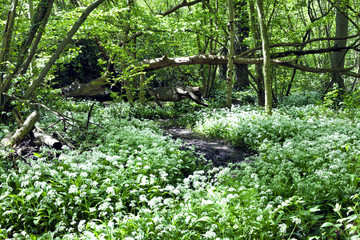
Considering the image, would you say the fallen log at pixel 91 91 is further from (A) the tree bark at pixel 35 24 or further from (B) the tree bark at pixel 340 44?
(B) the tree bark at pixel 340 44

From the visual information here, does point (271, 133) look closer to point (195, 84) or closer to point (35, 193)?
point (35, 193)

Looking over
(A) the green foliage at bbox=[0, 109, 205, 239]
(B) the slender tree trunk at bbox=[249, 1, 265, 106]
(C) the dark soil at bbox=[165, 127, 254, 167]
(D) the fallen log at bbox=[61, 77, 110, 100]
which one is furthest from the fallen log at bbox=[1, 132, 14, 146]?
(B) the slender tree trunk at bbox=[249, 1, 265, 106]

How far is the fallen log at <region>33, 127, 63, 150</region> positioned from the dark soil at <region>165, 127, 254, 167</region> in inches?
104

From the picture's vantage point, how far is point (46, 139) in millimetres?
5676

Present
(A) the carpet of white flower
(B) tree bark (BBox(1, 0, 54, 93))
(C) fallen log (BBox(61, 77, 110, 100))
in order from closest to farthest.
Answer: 1. (A) the carpet of white flower
2. (B) tree bark (BBox(1, 0, 54, 93))
3. (C) fallen log (BBox(61, 77, 110, 100))

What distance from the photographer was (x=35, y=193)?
144 inches

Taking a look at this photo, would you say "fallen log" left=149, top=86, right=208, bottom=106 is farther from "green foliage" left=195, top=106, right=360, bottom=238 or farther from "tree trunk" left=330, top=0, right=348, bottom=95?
"tree trunk" left=330, top=0, right=348, bottom=95

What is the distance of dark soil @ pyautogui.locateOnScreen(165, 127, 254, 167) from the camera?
6215mm

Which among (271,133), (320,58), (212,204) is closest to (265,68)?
(271,133)

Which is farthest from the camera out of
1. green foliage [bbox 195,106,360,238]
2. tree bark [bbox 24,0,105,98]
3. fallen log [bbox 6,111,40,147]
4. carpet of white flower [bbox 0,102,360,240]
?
tree bark [bbox 24,0,105,98]

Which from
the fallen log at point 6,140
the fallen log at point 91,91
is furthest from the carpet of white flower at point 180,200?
the fallen log at point 91,91

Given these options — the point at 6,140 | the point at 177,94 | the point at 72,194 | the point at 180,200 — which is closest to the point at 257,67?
the point at 177,94

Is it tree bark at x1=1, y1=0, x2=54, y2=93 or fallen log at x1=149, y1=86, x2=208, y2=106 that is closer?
tree bark at x1=1, y1=0, x2=54, y2=93

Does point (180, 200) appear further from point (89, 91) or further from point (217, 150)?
point (89, 91)
